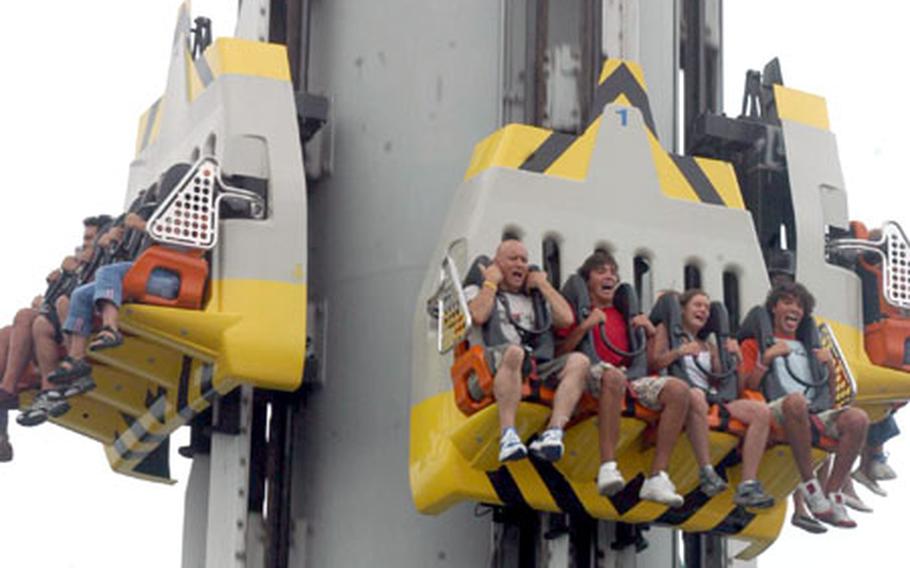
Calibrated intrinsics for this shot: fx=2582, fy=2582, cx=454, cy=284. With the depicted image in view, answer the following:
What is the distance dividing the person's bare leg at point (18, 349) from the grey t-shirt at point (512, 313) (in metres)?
3.48

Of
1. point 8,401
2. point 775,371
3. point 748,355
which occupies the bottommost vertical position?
point 8,401

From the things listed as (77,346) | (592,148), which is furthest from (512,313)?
(77,346)

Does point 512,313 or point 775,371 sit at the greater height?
point 512,313

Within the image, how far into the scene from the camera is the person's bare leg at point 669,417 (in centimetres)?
1597

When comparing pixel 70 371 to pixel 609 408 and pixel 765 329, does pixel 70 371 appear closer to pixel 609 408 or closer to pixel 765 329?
pixel 609 408

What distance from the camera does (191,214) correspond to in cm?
1691

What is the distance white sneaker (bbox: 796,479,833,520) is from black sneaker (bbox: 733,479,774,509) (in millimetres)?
654

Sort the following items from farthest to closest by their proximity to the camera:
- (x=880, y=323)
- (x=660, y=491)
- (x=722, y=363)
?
(x=880, y=323), (x=722, y=363), (x=660, y=491)

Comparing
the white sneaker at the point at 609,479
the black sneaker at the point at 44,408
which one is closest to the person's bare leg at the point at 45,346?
the black sneaker at the point at 44,408

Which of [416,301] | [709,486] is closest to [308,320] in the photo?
[416,301]

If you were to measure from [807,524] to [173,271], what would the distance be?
4.57 metres

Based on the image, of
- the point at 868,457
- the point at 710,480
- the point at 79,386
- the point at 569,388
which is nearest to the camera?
the point at 569,388

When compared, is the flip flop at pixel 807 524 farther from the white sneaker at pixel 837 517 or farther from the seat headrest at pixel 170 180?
the seat headrest at pixel 170 180

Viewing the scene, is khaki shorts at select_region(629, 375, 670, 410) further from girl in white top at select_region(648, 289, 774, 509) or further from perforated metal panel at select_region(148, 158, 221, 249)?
perforated metal panel at select_region(148, 158, 221, 249)
